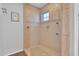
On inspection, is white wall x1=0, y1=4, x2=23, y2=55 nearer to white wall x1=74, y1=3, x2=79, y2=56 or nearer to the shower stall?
the shower stall

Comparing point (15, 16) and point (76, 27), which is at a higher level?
point (15, 16)

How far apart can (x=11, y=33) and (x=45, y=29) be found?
0.39m

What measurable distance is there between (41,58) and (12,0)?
669mm

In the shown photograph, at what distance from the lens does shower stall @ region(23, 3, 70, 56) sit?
1.04 metres

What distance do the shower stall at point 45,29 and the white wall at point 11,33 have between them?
6cm

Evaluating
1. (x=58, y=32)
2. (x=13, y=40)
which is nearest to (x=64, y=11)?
(x=58, y=32)

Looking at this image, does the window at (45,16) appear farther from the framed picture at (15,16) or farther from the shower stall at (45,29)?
the framed picture at (15,16)

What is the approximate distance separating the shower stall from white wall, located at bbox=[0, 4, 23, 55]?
0.06 meters

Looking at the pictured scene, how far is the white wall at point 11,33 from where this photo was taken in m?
1.02

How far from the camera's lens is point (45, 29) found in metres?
1.07

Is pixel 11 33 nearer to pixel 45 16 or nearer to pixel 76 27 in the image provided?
→ pixel 45 16

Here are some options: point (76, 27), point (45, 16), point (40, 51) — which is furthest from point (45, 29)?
Result: point (76, 27)

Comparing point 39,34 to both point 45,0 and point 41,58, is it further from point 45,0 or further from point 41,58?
point 45,0

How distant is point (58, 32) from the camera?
110cm
